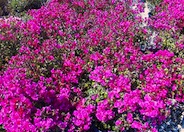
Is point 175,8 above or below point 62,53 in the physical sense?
above

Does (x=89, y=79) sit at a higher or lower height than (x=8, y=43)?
lower

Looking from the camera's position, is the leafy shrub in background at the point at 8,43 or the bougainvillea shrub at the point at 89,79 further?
the leafy shrub in background at the point at 8,43

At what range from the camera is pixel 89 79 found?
4.43m

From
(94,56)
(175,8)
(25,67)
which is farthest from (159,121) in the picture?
(175,8)

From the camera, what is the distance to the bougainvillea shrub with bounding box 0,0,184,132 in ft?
11.7

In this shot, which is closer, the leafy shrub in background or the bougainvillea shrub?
the bougainvillea shrub

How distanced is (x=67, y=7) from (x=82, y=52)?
1.86 m

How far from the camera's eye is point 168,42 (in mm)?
5273

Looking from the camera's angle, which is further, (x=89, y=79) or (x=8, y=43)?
(x=8, y=43)

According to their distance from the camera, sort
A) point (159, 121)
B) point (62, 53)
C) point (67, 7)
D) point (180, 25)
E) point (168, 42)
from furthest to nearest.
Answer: point (67, 7) < point (180, 25) < point (168, 42) < point (62, 53) < point (159, 121)

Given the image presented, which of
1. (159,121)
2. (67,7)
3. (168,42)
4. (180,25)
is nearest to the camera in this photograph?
(159,121)

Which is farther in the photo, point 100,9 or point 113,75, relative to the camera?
point 100,9

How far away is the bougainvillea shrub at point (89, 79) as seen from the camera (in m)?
3.58

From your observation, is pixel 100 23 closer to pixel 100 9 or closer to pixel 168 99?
pixel 100 9
